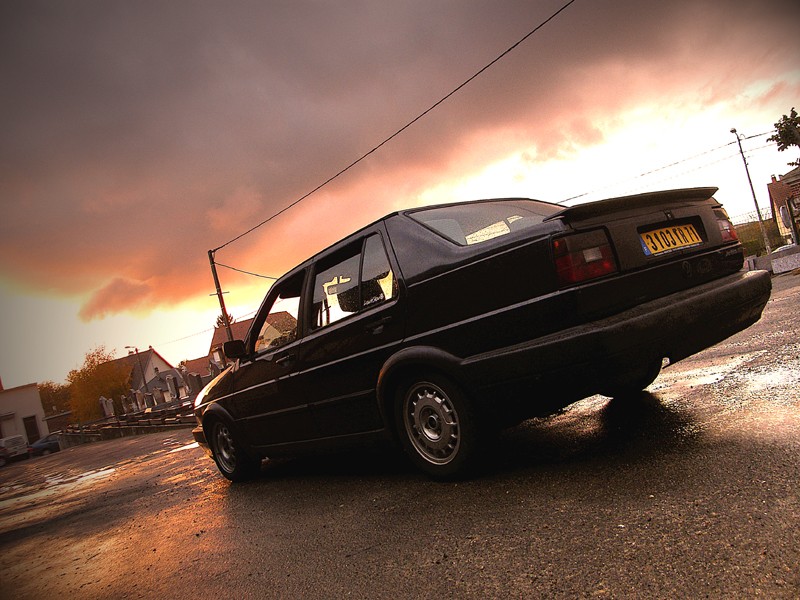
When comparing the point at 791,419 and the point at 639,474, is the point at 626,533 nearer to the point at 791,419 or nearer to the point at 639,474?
the point at 639,474

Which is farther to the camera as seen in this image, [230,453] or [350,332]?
[230,453]

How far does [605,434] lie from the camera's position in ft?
11.0

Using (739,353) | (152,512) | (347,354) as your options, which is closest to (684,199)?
(347,354)

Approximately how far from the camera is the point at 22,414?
60062 mm

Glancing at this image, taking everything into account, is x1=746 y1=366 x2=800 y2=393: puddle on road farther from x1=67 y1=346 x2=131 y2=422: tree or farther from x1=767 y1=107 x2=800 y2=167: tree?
x1=67 y1=346 x2=131 y2=422: tree

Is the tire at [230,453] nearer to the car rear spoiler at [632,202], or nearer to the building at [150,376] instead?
the car rear spoiler at [632,202]

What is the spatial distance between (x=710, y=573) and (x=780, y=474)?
816mm

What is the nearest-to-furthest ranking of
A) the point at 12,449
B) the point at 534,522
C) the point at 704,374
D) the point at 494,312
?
the point at 534,522, the point at 494,312, the point at 704,374, the point at 12,449

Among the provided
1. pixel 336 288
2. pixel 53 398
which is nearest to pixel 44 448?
pixel 336 288

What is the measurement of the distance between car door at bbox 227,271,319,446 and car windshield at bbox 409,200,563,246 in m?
1.30

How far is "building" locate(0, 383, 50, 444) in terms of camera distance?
2322 inches

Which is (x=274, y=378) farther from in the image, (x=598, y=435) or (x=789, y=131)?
(x=789, y=131)

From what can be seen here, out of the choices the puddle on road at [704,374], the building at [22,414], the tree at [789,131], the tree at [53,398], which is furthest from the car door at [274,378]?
the tree at [53,398]

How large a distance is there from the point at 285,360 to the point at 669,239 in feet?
9.36
